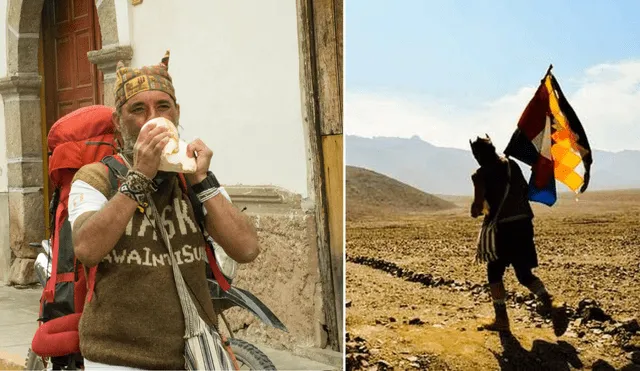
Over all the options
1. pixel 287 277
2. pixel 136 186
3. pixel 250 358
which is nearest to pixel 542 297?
pixel 287 277

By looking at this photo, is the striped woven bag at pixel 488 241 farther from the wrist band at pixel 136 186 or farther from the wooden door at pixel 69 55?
the wooden door at pixel 69 55

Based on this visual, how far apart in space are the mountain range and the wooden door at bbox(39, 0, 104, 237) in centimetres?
379

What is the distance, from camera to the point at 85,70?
8.73 m

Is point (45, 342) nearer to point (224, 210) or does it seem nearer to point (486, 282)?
point (224, 210)

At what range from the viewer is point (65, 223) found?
122 inches

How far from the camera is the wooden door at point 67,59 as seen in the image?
8570mm

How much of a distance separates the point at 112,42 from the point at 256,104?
6.16 feet

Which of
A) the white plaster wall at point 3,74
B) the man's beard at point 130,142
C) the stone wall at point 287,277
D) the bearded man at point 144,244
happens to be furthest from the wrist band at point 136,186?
the white plaster wall at point 3,74

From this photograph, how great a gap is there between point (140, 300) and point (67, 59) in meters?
7.07

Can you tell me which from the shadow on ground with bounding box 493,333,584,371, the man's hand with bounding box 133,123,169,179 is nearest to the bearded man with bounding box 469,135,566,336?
the shadow on ground with bounding box 493,333,584,371

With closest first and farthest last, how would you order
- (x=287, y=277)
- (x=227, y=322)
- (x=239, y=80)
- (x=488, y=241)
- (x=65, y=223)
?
1. (x=65, y=223)
2. (x=227, y=322)
3. (x=488, y=241)
4. (x=287, y=277)
5. (x=239, y=80)

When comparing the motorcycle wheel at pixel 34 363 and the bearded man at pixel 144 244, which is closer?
the bearded man at pixel 144 244

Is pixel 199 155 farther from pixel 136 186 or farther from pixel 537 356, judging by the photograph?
pixel 537 356

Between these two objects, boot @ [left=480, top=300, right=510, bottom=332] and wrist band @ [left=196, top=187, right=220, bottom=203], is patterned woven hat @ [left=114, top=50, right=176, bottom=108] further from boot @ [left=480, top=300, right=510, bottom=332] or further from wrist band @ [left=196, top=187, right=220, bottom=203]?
boot @ [left=480, top=300, right=510, bottom=332]
